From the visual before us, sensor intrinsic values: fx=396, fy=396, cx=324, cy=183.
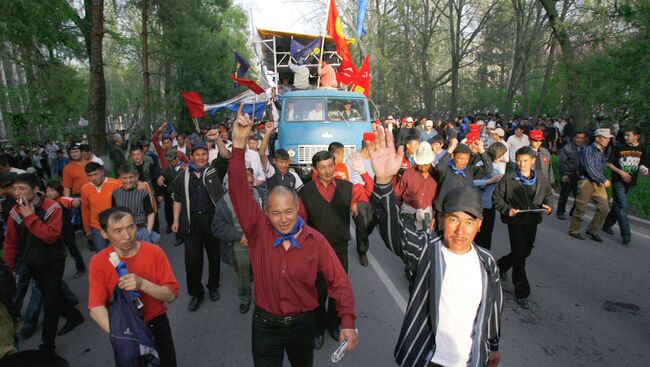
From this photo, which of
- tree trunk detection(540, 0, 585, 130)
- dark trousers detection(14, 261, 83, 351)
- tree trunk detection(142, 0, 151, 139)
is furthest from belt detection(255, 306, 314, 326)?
tree trunk detection(142, 0, 151, 139)

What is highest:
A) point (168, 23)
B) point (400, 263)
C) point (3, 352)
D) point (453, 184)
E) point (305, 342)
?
point (168, 23)

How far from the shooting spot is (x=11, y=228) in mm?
3627

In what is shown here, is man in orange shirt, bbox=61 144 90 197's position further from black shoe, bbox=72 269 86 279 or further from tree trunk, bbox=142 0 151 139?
tree trunk, bbox=142 0 151 139

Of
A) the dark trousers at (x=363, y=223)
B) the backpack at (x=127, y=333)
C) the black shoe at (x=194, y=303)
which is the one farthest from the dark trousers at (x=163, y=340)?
the dark trousers at (x=363, y=223)

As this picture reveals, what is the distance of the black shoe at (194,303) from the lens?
471 cm

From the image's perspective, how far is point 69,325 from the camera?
4.35 m

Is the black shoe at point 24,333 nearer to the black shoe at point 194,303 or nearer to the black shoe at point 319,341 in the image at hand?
the black shoe at point 194,303

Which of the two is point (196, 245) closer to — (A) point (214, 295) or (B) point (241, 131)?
(A) point (214, 295)

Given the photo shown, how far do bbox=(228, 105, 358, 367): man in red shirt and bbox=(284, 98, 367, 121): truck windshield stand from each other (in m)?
8.15

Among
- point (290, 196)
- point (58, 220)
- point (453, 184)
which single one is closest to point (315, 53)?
point (453, 184)

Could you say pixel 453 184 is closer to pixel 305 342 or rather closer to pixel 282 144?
pixel 305 342

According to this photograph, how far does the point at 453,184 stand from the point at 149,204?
3635mm

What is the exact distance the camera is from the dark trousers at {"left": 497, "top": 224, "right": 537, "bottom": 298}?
14.7ft

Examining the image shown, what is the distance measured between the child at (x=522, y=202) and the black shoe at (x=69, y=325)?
16.0 ft
